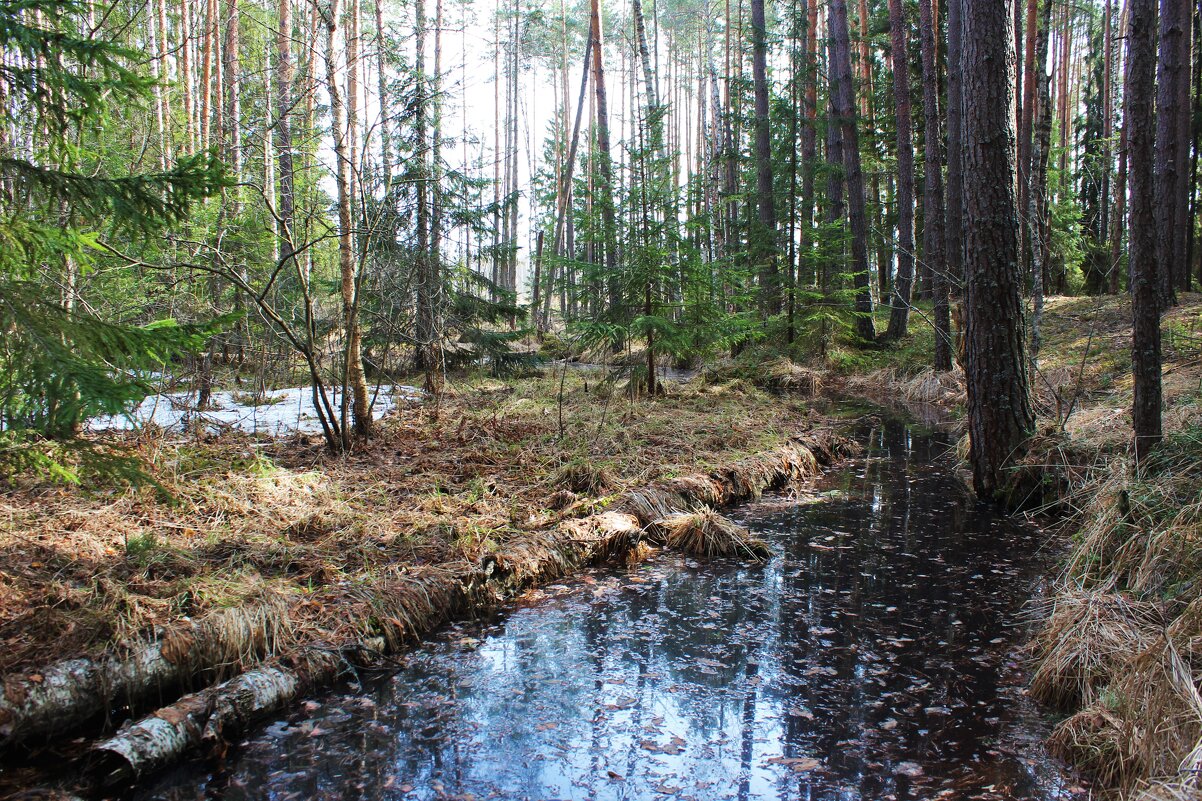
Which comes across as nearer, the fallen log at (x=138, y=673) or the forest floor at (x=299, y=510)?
the fallen log at (x=138, y=673)

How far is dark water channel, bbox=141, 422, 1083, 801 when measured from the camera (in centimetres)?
303

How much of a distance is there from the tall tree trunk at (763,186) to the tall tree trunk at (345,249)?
36.5 ft

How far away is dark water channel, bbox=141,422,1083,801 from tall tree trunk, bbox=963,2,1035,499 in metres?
1.45

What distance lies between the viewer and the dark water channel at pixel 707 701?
9.93ft

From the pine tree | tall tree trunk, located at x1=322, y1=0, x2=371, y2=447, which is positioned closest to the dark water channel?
the pine tree

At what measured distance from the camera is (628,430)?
899 centimetres

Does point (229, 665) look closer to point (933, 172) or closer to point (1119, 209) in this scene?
point (933, 172)

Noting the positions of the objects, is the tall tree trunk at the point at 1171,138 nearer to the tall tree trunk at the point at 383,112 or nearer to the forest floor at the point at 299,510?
the forest floor at the point at 299,510

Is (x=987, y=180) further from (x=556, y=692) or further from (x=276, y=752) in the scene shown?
(x=276, y=752)

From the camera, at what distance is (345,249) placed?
24.8 feet

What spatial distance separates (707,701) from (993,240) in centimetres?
510

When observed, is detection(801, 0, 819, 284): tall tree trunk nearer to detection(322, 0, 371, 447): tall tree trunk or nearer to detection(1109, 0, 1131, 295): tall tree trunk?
detection(1109, 0, 1131, 295): tall tree trunk

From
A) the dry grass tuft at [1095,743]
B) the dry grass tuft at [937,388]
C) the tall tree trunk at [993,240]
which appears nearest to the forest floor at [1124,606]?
the dry grass tuft at [1095,743]

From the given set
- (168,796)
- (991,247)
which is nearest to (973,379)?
(991,247)
